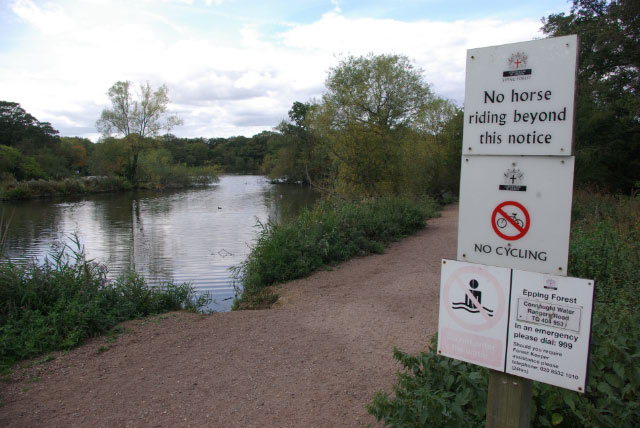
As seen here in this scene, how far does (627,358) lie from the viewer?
2.30m

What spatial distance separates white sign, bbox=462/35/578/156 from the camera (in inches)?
61.1

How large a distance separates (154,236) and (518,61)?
764 inches

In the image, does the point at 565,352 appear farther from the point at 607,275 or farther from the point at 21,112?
the point at 21,112

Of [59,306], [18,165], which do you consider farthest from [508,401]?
[18,165]

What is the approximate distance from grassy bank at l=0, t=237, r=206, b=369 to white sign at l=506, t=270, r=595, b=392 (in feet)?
17.2

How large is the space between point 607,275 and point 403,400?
4.21 meters

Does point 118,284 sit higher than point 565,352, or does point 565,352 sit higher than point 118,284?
point 565,352

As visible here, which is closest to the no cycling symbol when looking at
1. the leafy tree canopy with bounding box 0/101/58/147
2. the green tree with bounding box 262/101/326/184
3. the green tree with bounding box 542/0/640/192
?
the green tree with bounding box 542/0/640/192

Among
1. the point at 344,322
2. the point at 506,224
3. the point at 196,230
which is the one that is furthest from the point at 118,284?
the point at 196,230

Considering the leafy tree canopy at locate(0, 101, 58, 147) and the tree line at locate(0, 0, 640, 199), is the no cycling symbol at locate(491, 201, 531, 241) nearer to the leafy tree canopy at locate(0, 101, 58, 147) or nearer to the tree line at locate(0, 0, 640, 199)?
the tree line at locate(0, 0, 640, 199)

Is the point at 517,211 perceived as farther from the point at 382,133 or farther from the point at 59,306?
the point at 382,133

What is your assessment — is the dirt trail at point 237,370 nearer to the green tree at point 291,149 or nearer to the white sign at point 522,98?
the white sign at point 522,98

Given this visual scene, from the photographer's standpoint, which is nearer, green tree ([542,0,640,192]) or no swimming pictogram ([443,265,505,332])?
no swimming pictogram ([443,265,505,332])

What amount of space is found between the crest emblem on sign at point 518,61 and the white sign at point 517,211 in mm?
344
